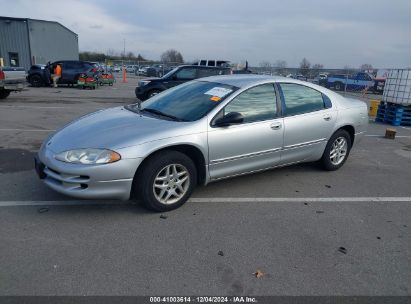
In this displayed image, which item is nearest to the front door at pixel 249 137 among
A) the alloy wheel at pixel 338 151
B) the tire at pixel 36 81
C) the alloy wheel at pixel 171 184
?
the alloy wheel at pixel 171 184

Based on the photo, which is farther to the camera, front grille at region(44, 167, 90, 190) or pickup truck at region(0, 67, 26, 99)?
pickup truck at region(0, 67, 26, 99)

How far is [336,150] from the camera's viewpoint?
5.39m

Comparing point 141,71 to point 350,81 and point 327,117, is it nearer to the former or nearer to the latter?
point 350,81

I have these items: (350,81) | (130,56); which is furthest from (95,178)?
(130,56)

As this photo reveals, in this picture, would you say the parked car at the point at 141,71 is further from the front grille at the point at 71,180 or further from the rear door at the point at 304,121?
the front grille at the point at 71,180

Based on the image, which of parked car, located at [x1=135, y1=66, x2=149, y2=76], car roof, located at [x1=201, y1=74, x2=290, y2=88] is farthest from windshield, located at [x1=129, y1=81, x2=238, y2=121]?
parked car, located at [x1=135, y1=66, x2=149, y2=76]

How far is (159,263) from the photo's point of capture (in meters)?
2.85

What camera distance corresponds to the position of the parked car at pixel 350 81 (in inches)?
974

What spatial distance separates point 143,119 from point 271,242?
6.74 ft

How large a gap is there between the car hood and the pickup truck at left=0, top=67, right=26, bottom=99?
975 cm

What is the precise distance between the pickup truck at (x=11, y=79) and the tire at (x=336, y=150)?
11.4 metres

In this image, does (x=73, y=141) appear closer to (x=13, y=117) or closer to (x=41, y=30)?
(x=13, y=117)

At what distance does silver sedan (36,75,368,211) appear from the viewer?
3.41 m

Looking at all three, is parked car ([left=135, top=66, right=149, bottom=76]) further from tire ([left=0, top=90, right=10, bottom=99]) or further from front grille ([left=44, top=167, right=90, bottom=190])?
front grille ([left=44, top=167, right=90, bottom=190])
